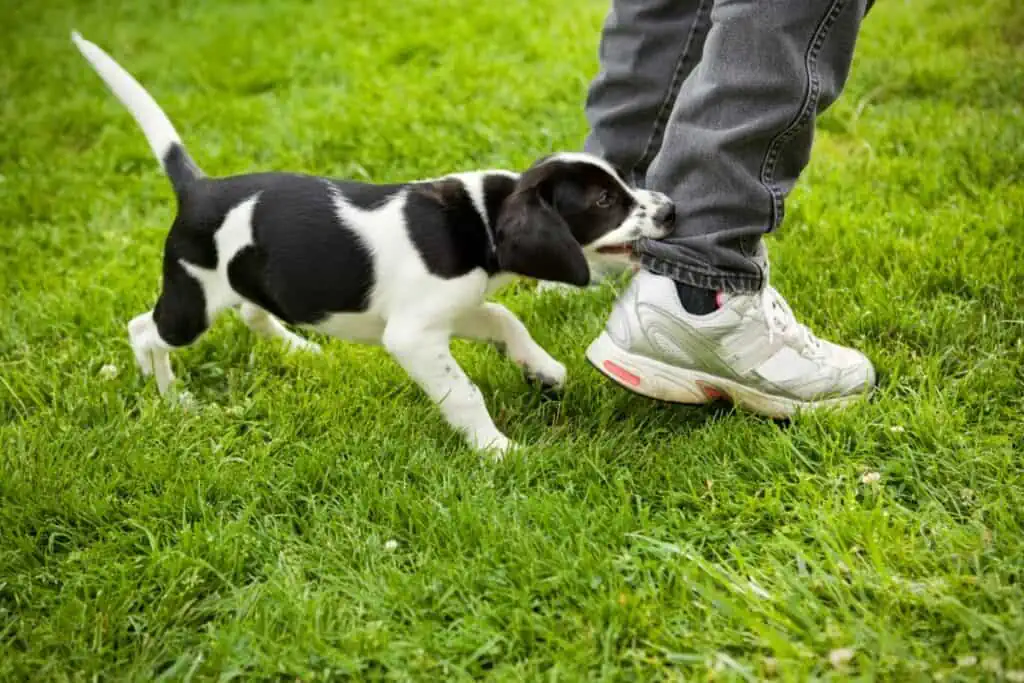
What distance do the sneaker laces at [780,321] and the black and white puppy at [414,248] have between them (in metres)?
0.32

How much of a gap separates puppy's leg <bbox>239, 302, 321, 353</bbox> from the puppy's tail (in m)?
0.47

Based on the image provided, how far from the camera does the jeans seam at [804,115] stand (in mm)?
2271

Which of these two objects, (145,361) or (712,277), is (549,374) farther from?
(145,361)

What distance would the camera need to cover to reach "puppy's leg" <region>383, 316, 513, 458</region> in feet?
8.20

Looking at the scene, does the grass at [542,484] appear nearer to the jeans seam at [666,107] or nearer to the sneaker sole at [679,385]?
the sneaker sole at [679,385]

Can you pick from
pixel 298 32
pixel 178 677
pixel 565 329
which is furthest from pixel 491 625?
pixel 298 32

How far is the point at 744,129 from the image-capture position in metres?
2.31

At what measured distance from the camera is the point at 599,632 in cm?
190

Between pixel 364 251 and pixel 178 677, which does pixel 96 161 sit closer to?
pixel 364 251

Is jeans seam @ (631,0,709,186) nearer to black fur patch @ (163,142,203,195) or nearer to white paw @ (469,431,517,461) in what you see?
white paw @ (469,431,517,461)

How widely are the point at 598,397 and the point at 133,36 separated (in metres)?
4.72

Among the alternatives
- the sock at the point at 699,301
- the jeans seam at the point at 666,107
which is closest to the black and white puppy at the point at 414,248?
the sock at the point at 699,301

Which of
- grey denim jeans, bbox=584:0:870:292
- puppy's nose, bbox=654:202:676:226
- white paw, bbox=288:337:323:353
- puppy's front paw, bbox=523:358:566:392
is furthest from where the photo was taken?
white paw, bbox=288:337:323:353

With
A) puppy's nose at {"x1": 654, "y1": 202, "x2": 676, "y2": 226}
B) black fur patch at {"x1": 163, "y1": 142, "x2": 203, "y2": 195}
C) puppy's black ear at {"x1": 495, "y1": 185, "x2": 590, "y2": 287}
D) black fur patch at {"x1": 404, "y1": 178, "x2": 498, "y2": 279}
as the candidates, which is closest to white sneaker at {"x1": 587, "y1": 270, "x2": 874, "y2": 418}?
puppy's nose at {"x1": 654, "y1": 202, "x2": 676, "y2": 226}
